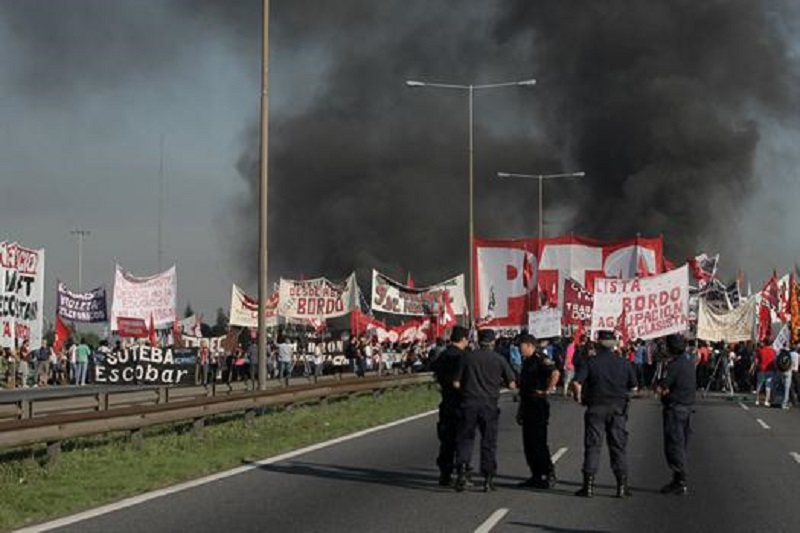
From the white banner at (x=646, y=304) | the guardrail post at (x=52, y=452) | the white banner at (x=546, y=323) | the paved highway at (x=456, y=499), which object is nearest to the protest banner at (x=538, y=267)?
the white banner at (x=546, y=323)

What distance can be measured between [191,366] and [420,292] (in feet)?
46.8

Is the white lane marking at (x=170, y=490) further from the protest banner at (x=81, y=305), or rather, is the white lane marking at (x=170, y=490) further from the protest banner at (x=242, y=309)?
the protest banner at (x=242, y=309)

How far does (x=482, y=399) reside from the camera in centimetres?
Answer: 1203

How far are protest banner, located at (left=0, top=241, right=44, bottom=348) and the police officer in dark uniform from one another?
48.0 feet

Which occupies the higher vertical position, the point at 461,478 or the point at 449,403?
the point at 449,403

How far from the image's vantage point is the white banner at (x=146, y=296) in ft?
102

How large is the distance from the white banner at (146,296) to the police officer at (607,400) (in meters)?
20.5

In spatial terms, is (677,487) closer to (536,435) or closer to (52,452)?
(536,435)

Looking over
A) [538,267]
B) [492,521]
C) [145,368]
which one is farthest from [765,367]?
[492,521]

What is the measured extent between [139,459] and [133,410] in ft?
2.84

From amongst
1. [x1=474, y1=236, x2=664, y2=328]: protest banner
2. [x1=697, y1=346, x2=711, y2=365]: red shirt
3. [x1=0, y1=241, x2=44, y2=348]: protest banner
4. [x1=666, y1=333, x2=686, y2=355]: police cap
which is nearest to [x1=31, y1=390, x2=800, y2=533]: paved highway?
[x1=666, y1=333, x2=686, y2=355]: police cap

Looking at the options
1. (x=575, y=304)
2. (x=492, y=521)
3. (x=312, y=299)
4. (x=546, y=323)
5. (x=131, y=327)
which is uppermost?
(x=312, y=299)

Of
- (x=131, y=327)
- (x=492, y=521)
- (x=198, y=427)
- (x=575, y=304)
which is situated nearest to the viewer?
(x=492, y=521)

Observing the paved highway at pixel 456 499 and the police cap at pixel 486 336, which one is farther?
the police cap at pixel 486 336
